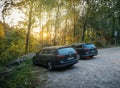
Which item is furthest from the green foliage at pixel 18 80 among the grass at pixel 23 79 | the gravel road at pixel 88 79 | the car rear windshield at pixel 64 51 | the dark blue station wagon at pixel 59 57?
the car rear windshield at pixel 64 51

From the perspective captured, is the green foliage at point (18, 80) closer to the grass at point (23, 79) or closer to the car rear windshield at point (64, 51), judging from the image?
the grass at point (23, 79)

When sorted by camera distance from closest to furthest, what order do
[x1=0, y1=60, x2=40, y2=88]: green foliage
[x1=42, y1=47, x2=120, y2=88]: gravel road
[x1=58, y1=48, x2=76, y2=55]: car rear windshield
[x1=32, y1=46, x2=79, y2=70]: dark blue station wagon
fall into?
[x1=42, y1=47, x2=120, y2=88]: gravel road → [x1=0, y1=60, x2=40, y2=88]: green foliage → [x1=32, y1=46, x2=79, y2=70]: dark blue station wagon → [x1=58, y1=48, x2=76, y2=55]: car rear windshield

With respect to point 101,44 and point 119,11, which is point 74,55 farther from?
point 101,44

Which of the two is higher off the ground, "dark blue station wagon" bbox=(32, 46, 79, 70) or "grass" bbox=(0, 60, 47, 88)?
"dark blue station wagon" bbox=(32, 46, 79, 70)

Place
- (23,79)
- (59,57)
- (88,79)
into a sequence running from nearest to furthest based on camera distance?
1. (23,79)
2. (88,79)
3. (59,57)

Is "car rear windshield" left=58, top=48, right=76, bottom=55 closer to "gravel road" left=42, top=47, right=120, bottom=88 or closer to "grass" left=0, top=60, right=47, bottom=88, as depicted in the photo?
"gravel road" left=42, top=47, right=120, bottom=88

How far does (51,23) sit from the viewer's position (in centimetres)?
4969

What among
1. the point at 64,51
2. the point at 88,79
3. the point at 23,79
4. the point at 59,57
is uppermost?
the point at 64,51

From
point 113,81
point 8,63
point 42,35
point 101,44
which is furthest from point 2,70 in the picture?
point 42,35

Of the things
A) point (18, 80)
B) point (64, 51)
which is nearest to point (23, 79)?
point (18, 80)

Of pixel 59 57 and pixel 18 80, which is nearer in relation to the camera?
pixel 18 80

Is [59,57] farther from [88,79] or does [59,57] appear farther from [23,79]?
[23,79]

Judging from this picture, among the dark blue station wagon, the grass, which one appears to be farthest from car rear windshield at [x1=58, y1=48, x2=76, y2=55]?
the grass

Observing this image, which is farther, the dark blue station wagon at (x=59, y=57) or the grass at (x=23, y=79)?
the dark blue station wagon at (x=59, y=57)
